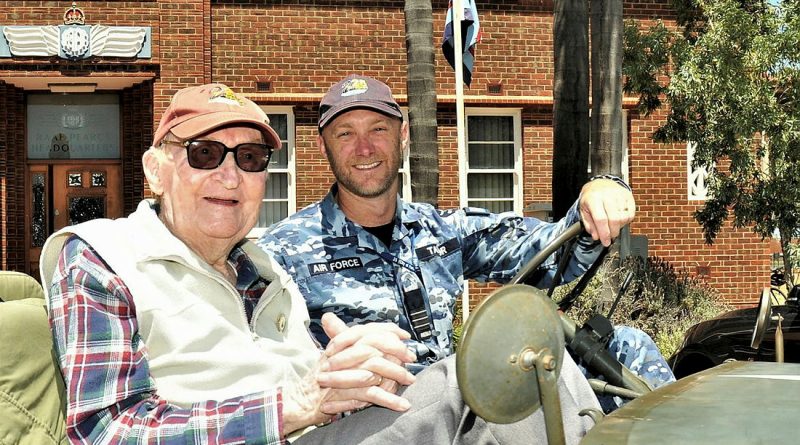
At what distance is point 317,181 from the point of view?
13734mm

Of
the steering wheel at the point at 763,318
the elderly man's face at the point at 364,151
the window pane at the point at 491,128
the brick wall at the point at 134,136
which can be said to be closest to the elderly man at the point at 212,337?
the elderly man's face at the point at 364,151

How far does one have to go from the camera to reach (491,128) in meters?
14.5

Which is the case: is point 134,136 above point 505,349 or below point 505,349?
above

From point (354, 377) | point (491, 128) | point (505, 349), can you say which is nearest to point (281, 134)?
point (491, 128)

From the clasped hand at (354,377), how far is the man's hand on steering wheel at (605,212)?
895 mm

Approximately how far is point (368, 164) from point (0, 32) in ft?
36.2

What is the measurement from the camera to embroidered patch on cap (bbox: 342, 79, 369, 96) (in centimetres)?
372

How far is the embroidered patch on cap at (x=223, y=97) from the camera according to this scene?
2699mm

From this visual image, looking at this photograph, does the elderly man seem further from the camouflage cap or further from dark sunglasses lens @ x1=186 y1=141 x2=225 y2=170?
the camouflage cap

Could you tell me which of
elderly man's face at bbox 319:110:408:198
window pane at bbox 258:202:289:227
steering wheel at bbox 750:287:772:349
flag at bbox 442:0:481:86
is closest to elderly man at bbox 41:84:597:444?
elderly man's face at bbox 319:110:408:198

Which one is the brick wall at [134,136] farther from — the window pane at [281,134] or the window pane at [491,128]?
the window pane at [491,128]

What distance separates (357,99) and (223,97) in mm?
1041

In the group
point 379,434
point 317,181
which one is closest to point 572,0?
point 317,181

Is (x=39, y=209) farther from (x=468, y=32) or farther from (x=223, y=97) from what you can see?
(x=223, y=97)
